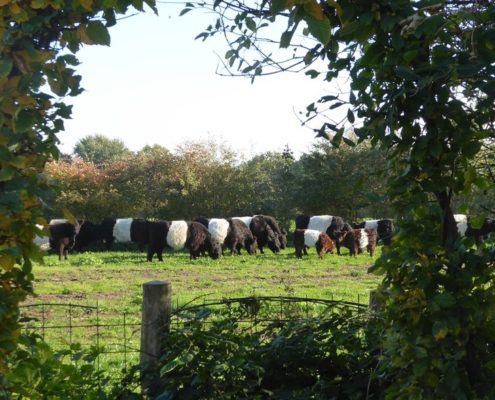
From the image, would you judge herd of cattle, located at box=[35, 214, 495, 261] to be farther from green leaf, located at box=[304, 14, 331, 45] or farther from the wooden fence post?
Result: green leaf, located at box=[304, 14, 331, 45]

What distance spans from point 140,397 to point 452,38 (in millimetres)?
2405

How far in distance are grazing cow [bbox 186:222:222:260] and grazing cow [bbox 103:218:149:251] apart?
13.1ft

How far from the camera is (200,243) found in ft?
83.1

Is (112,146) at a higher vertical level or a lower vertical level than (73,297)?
higher

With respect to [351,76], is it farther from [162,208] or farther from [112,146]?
[112,146]

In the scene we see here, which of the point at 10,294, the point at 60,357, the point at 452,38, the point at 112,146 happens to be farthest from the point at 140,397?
the point at 112,146

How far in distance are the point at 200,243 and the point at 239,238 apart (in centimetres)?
277

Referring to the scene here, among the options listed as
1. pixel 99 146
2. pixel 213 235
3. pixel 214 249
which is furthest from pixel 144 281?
pixel 99 146

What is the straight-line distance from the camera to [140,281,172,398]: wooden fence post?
3.95m

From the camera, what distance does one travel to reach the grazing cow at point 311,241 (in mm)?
24359

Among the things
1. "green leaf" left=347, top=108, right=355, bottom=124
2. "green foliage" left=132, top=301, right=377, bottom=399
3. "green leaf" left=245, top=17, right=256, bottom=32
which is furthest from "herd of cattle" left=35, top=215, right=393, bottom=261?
"green leaf" left=347, top=108, right=355, bottom=124

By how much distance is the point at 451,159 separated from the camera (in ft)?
8.13

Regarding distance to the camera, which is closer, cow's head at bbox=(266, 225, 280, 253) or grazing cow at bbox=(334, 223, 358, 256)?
grazing cow at bbox=(334, 223, 358, 256)

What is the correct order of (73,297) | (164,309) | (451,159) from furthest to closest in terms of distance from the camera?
(73,297), (164,309), (451,159)
